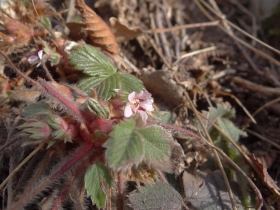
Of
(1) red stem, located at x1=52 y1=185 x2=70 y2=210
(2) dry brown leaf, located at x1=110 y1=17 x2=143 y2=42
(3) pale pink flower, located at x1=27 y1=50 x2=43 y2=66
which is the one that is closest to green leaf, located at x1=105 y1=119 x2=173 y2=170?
(1) red stem, located at x1=52 y1=185 x2=70 y2=210

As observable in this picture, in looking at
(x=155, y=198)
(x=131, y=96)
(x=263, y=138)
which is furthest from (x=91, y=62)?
(x=263, y=138)

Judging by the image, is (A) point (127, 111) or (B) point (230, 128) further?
(B) point (230, 128)

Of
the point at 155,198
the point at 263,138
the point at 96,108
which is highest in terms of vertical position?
the point at 96,108

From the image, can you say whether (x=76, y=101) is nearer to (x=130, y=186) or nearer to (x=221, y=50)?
(x=130, y=186)

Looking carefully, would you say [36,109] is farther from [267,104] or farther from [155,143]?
[267,104]

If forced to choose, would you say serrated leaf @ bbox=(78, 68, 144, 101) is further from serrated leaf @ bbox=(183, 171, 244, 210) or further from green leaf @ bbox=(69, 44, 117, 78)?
serrated leaf @ bbox=(183, 171, 244, 210)

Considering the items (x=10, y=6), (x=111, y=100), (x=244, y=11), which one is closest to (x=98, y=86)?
(x=111, y=100)
